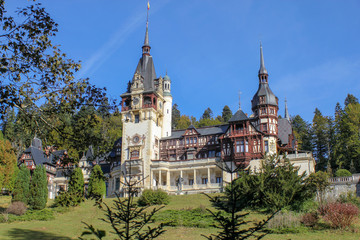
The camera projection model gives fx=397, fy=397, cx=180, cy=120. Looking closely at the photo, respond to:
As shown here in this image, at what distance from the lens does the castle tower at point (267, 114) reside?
57.8m

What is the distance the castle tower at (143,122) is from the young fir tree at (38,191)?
15457 millimetres

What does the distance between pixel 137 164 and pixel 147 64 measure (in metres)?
18.8

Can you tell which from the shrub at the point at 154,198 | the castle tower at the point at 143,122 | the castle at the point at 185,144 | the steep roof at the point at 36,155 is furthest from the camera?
the steep roof at the point at 36,155

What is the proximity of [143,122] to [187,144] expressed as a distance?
7.92m

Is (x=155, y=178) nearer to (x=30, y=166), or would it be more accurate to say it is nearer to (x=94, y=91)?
(x=30, y=166)

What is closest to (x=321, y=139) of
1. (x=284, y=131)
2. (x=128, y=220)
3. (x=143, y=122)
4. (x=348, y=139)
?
(x=348, y=139)

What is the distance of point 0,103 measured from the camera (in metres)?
13.1

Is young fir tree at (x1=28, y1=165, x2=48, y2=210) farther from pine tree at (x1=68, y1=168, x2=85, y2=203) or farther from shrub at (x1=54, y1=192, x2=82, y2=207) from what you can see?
pine tree at (x1=68, y1=168, x2=85, y2=203)

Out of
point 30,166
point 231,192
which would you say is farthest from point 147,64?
point 231,192

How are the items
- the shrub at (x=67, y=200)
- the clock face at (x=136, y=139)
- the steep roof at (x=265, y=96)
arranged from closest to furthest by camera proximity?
the shrub at (x=67, y=200), the steep roof at (x=265, y=96), the clock face at (x=136, y=139)

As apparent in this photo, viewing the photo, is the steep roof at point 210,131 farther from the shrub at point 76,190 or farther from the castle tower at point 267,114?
the shrub at point 76,190

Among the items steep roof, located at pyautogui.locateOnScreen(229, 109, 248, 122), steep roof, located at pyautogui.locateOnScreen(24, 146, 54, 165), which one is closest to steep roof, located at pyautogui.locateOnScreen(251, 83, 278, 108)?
steep roof, located at pyautogui.locateOnScreen(229, 109, 248, 122)

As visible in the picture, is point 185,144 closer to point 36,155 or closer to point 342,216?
point 36,155

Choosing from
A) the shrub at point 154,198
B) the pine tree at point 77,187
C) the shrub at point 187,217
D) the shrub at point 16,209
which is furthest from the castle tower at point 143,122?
the shrub at point 187,217
